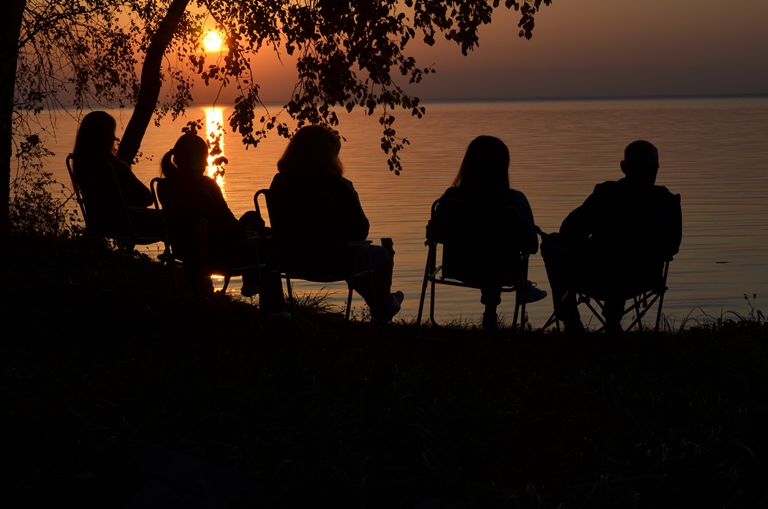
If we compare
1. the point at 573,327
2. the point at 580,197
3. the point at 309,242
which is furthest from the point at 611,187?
the point at 580,197

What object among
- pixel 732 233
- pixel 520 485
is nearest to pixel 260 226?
pixel 520 485

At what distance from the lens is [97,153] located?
7203 millimetres

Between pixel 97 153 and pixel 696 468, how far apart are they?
5071mm

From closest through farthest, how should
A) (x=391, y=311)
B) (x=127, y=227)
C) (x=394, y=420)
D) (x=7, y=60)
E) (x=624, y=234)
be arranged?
(x=394, y=420)
(x=624, y=234)
(x=391, y=311)
(x=127, y=227)
(x=7, y=60)

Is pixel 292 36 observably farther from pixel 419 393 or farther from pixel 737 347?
pixel 419 393

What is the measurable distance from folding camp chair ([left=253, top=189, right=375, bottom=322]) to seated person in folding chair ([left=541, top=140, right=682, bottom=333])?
4.62ft

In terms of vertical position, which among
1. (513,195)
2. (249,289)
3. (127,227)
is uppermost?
(513,195)

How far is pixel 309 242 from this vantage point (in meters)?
6.36

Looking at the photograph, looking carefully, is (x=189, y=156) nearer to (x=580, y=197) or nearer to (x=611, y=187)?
(x=611, y=187)

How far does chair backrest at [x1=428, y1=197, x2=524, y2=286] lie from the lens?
244 inches

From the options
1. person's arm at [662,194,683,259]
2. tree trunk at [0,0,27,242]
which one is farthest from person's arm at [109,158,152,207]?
person's arm at [662,194,683,259]

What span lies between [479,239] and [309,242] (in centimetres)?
113

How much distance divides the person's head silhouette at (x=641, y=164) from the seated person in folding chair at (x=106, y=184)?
3517mm

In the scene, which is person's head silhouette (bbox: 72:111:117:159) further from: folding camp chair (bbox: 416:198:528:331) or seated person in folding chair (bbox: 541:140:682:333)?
seated person in folding chair (bbox: 541:140:682:333)
